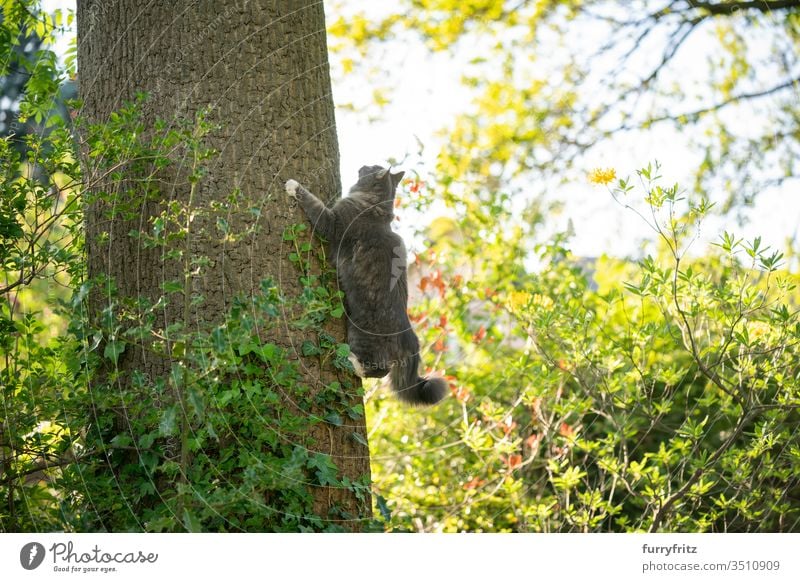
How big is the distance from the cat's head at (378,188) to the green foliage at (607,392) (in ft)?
2.27

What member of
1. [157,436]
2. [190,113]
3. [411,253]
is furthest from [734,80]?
[157,436]

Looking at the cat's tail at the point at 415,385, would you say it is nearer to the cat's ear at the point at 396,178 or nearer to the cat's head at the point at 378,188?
the cat's head at the point at 378,188

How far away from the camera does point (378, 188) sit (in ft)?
7.95

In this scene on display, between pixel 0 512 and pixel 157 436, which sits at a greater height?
pixel 157 436

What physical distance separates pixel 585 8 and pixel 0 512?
10.8 feet

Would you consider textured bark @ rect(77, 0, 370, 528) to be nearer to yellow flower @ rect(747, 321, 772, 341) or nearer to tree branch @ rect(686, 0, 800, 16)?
yellow flower @ rect(747, 321, 772, 341)

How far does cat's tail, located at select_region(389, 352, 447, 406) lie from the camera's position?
A: 2.35 metres

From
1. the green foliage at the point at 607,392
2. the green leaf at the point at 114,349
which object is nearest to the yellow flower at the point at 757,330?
the green foliage at the point at 607,392

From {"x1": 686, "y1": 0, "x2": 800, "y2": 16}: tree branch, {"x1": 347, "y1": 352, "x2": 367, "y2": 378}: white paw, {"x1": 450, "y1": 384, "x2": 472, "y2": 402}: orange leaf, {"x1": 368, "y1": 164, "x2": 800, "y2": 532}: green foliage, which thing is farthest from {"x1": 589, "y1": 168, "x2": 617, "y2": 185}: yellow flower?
{"x1": 686, "y1": 0, "x2": 800, "y2": 16}: tree branch
